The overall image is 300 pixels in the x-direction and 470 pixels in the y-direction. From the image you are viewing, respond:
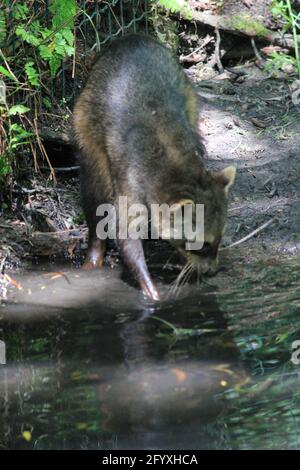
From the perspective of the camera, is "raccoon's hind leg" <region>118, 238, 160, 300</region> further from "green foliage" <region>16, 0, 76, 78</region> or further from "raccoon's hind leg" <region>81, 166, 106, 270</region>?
"green foliage" <region>16, 0, 76, 78</region>

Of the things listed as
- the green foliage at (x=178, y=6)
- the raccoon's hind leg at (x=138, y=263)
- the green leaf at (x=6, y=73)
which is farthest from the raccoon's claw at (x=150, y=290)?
the green foliage at (x=178, y=6)

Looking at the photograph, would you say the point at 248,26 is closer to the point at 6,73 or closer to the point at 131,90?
the point at 131,90

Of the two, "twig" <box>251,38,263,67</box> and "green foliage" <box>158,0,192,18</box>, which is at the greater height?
"green foliage" <box>158,0,192,18</box>

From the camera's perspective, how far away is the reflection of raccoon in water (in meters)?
6.79

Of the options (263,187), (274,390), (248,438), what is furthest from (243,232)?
(248,438)

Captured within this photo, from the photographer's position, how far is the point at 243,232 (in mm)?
8055

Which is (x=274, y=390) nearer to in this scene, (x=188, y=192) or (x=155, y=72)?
(x=188, y=192)

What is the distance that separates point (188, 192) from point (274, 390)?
209cm

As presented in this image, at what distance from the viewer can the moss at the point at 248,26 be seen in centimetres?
1066

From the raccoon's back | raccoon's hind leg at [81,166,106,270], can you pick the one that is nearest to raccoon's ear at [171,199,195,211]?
the raccoon's back

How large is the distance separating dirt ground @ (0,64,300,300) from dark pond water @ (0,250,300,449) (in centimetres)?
52

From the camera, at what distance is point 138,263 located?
22.9 ft

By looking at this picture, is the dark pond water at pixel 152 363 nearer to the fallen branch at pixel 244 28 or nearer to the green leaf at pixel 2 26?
the green leaf at pixel 2 26

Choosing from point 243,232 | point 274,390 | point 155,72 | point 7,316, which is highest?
point 155,72
